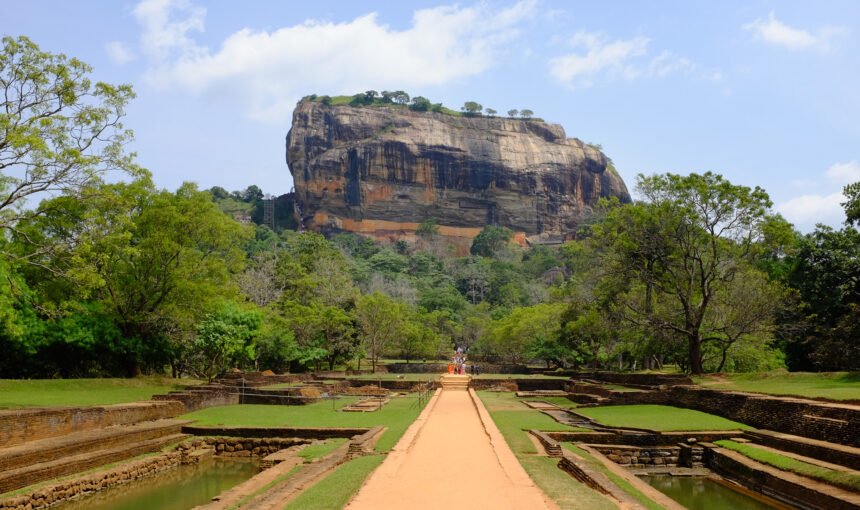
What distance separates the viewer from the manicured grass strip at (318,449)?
597 inches

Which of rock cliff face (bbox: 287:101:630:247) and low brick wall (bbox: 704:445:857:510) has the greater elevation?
rock cliff face (bbox: 287:101:630:247)

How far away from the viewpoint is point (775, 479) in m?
13.0

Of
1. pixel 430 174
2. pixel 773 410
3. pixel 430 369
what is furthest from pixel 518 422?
pixel 430 174

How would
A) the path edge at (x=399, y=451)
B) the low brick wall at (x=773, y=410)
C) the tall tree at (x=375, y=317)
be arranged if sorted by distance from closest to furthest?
the path edge at (x=399, y=451)
the low brick wall at (x=773, y=410)
the tall tree at (x=375, y=317)

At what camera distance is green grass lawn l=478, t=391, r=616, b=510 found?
942 cm

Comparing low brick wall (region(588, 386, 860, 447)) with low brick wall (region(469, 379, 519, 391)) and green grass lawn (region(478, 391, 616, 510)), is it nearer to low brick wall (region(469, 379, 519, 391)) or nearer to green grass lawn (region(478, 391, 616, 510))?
green grass lawn (region(478, 391, 616, 510))

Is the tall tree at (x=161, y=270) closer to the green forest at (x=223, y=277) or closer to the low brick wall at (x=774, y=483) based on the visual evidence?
the green forest at (x=223, y=277)

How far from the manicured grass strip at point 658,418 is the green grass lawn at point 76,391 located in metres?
15.7

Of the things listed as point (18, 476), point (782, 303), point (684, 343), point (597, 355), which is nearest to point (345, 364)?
point (597, 355)

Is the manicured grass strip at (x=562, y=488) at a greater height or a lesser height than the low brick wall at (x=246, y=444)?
greater

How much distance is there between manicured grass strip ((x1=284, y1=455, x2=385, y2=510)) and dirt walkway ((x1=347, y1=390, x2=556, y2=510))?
20 cm

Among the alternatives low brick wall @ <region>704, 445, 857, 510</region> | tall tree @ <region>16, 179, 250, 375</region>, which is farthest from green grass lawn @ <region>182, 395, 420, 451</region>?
low brick wall @ <region>704, 445, 857, 510</region>

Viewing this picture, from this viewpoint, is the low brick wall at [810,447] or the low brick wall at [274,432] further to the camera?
the low brick wall at [274,432]

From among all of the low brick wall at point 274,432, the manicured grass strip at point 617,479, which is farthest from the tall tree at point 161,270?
the manicured grass strip at point 617,479
